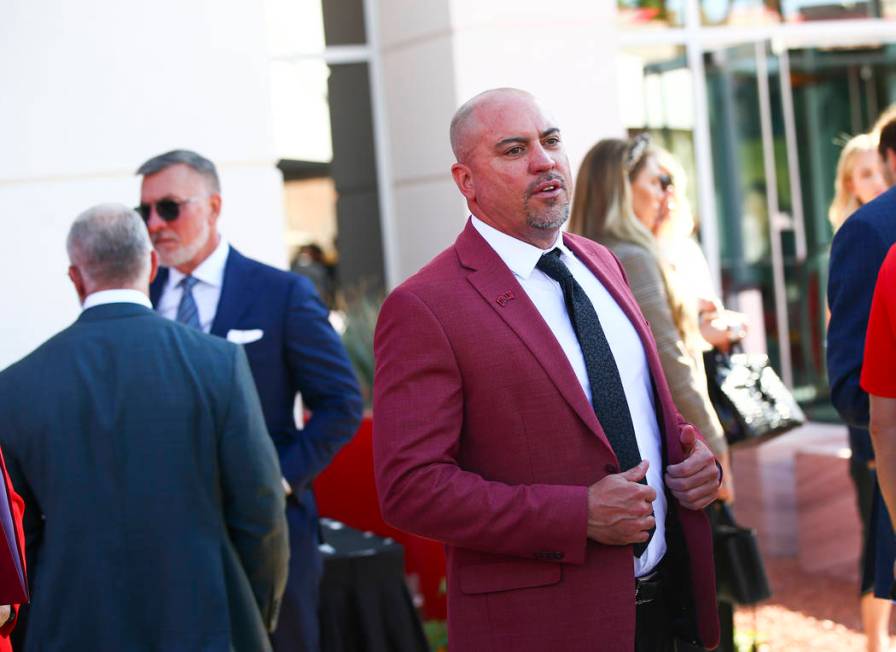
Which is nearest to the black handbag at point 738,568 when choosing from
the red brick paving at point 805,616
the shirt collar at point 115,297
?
the red brick paving at point 805,616

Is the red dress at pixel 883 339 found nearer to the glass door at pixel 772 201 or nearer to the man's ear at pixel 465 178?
the man's ear at pixel 465 178

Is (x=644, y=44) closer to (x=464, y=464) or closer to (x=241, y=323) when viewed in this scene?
(x=241, y=323)

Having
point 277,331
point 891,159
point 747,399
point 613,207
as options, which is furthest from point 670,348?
point 277,331

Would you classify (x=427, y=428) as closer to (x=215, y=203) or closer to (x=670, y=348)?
(x=670, y=348)

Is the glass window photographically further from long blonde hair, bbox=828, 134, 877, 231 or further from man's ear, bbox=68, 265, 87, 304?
man's ear, bbox=68, 265, 87, 304

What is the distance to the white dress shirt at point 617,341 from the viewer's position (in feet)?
9.84

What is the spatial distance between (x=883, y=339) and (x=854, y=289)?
579 millimetres

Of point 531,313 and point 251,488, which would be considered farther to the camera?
point 251,488

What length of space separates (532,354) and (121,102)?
3.39 metres

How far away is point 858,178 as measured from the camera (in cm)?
601

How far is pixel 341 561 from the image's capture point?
521 cm

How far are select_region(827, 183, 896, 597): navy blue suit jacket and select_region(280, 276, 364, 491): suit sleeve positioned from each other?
1.51m

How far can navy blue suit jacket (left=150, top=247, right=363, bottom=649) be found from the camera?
421cm

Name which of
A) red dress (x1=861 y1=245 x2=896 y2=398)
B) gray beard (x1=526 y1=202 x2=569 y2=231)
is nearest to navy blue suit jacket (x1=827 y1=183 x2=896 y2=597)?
red dress (x1=861 y1=245 x2=896 y2=398)
